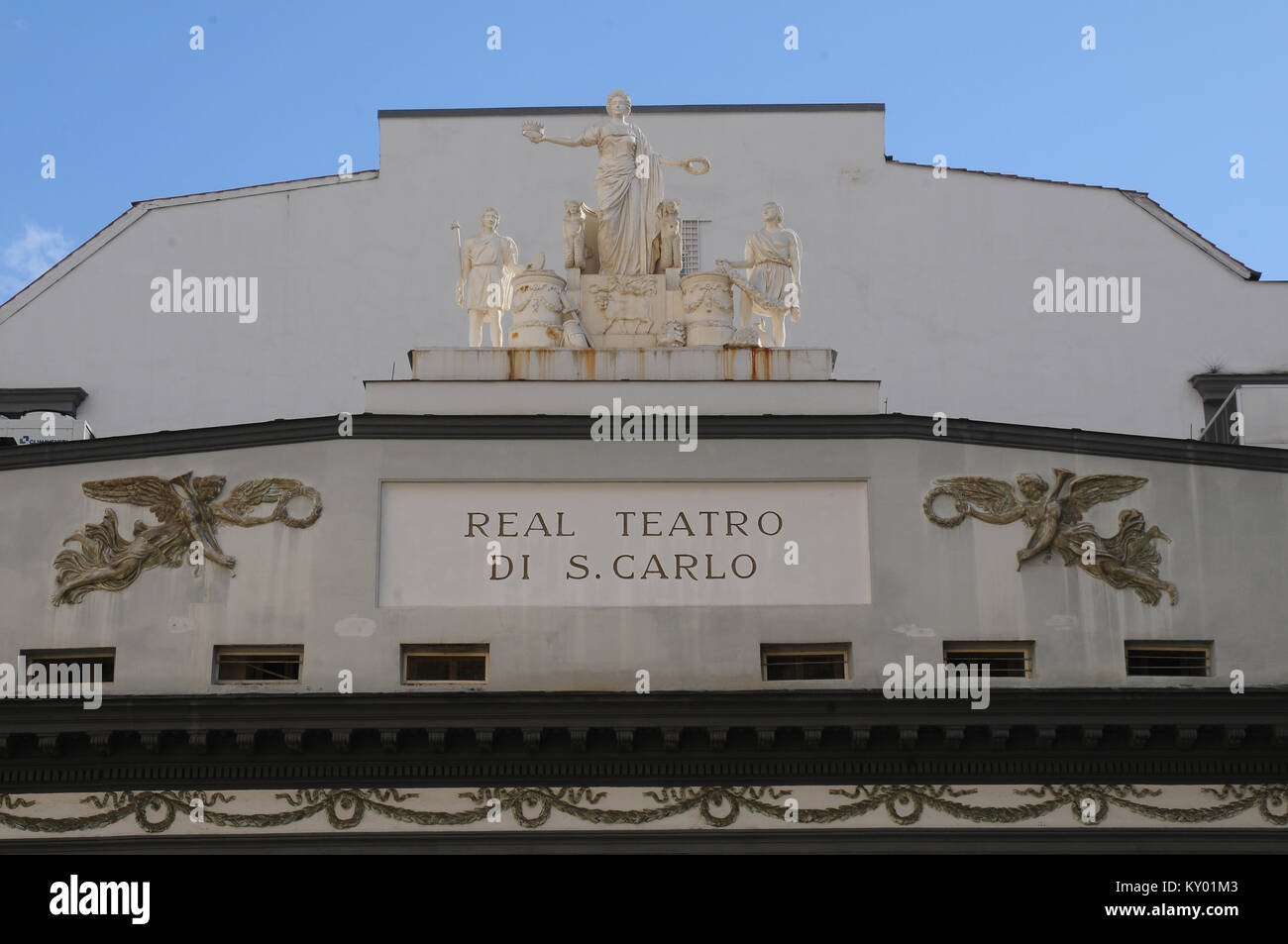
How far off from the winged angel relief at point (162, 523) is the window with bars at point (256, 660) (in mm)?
1095

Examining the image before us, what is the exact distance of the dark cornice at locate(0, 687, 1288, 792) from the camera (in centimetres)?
2570

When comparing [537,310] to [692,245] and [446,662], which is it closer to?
[446,662]

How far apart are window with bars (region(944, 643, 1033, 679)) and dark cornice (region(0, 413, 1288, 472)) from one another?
268 centimetres

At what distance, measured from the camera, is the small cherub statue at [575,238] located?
99.3 feet

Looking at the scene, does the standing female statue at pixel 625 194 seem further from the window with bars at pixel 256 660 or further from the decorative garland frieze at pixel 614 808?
the decorative garland frieze at pixel 614 808

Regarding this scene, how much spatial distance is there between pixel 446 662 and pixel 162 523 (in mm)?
4011

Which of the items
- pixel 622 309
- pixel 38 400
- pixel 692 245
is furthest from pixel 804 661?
pixel 38 400

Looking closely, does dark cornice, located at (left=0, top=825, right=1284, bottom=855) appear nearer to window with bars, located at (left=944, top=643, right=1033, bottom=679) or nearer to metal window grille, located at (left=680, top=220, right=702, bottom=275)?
window with bars, located at (left=944, top=643, right=1033, bottom=679)

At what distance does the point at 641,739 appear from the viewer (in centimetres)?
2584

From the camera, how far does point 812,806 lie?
2586 cm

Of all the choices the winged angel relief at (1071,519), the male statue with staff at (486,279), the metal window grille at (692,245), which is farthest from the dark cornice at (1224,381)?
the male statue with staff at (486,279)

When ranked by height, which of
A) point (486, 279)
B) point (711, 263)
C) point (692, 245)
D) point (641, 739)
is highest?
point (692, 245)

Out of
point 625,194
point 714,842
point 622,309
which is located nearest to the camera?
point 714,842
